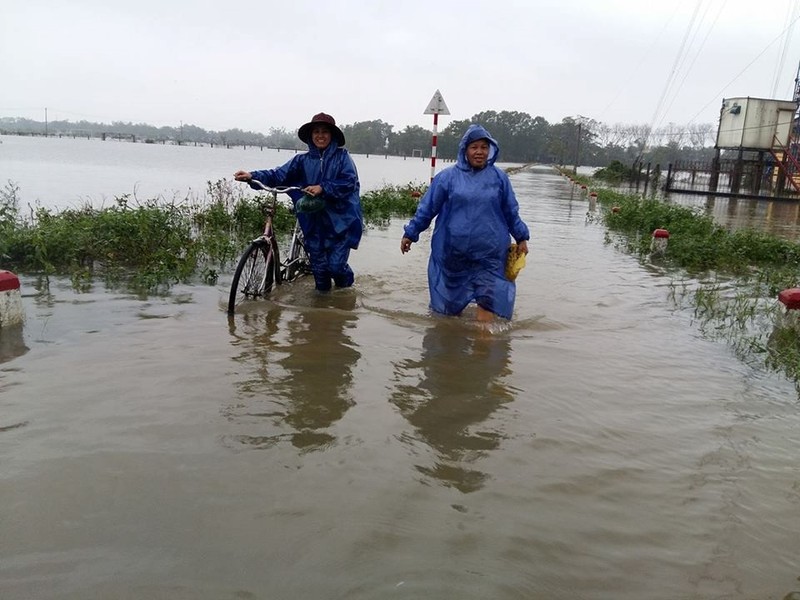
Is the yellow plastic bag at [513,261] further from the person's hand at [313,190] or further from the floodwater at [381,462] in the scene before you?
the person's hand at [313,190]

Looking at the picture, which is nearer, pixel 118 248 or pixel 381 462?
pixel 381 462

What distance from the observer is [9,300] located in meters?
4.56

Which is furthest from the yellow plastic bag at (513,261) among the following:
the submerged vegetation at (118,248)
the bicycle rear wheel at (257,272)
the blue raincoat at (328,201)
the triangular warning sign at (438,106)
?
the triangular warning sign at (438,106)

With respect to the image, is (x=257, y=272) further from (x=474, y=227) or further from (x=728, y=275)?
(x=728, y=275)

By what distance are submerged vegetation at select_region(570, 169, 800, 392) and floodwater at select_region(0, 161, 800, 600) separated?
0.41m

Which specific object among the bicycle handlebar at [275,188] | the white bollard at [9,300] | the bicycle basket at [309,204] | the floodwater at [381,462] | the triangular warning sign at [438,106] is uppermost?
the triangular warning sign at [438,106]

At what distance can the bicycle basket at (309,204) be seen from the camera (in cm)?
571

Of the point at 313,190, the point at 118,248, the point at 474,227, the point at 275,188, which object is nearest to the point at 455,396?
the point at 474,227

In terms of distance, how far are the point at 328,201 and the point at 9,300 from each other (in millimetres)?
2788

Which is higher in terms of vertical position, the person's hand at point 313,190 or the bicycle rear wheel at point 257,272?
the person's hand at point 313,190

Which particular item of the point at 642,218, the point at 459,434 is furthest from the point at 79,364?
the point at 642,218

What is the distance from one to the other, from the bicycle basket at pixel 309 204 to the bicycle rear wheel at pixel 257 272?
44cm

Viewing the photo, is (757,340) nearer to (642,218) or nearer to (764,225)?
(642,218)

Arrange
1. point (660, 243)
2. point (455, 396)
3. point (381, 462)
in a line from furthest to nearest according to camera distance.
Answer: point (660, 243)
point (455, 396)
point (381, 462)
